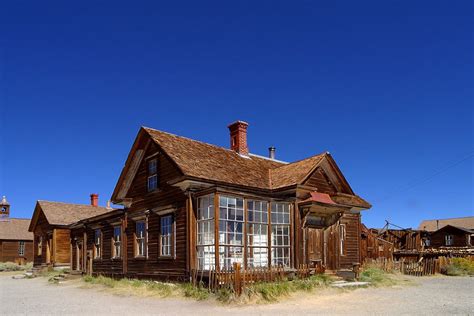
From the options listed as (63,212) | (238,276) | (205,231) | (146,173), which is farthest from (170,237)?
(63,212)

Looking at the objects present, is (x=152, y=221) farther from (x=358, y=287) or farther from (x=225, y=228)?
(x=358, y=287)

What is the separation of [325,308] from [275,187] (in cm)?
771

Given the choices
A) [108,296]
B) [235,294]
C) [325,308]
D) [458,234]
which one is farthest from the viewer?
[458,234]

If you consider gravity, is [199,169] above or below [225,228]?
above

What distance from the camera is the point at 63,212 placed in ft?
124

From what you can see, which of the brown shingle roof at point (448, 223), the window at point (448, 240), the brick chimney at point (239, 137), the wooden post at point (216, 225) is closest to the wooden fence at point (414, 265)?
the brick chimney at point (239, 137)

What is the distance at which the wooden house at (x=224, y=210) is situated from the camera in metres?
18.3

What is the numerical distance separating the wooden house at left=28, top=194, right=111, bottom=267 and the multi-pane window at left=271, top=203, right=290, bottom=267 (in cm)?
2094

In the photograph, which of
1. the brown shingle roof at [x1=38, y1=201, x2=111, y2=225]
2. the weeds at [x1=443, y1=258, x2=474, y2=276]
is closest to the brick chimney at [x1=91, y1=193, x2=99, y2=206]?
the brown shingle roof at [x1=38, y1=201, x2=111, y2=225]

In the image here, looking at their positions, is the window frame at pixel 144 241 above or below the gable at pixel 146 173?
below

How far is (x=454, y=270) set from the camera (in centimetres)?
2953

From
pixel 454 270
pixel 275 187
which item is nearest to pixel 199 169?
pixel 275 187

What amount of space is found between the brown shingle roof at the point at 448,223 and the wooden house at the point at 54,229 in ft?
150

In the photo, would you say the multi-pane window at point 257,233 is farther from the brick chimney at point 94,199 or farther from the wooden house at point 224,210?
the brick chimney at point 94,199
